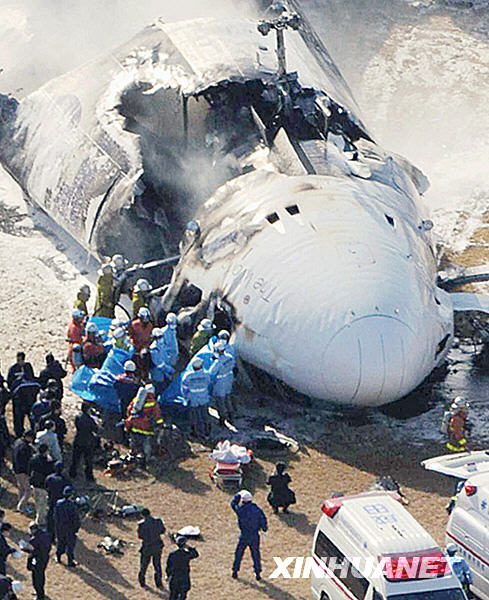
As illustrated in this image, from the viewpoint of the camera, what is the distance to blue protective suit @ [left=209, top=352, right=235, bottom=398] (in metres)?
27.5

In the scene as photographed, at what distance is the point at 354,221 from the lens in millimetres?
28453

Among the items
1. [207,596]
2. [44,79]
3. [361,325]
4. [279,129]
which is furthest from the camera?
[44,79]

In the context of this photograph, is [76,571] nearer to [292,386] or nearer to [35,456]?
[35,456]

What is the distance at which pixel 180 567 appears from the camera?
2161cm

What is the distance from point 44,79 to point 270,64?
12800 mm

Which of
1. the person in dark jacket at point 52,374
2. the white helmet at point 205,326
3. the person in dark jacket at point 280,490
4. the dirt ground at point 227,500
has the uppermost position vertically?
the white helmet at point 205,326

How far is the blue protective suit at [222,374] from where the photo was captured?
27469 millimetres

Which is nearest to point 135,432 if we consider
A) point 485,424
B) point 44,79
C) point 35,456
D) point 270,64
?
point 35,456

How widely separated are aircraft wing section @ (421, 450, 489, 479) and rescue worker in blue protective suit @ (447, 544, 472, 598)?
240 centimetres

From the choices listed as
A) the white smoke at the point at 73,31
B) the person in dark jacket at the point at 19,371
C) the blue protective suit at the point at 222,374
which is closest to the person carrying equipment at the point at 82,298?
the person in dark jacket at the point at 19,371

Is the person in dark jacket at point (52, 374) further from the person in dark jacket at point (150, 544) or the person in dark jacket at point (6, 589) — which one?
the person in dark jacket at point (6, 589)

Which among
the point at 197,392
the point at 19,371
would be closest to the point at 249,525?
the point at 197,392

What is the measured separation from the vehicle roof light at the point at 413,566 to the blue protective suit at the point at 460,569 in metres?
0.77

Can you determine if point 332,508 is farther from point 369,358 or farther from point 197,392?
point 197,392
